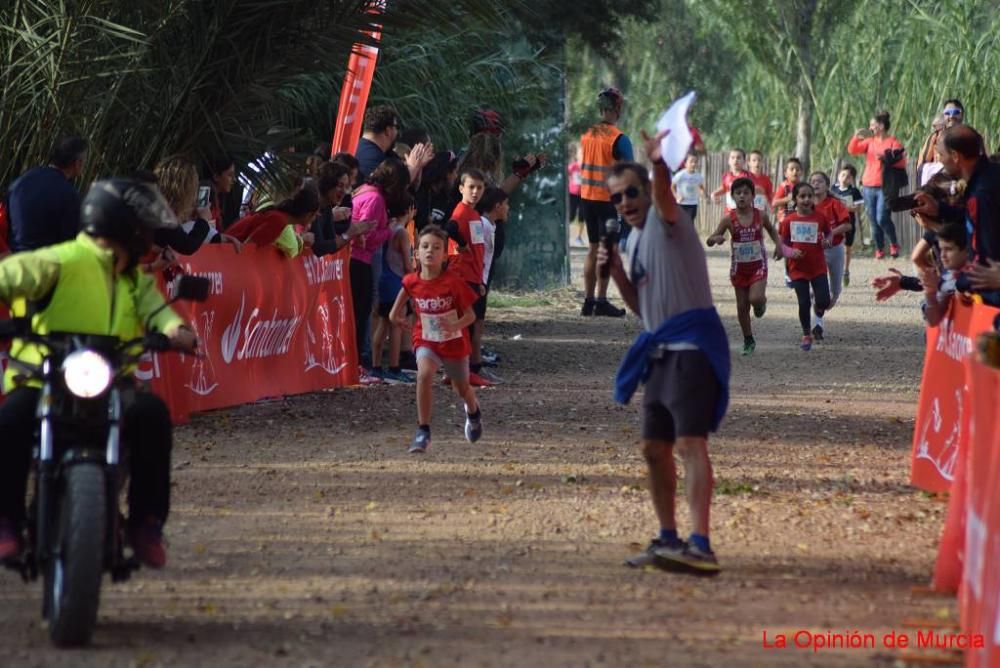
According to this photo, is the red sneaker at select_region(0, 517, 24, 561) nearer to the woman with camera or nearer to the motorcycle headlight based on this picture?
the motorcycle headlight

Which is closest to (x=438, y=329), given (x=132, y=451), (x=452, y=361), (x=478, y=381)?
(x=452, y=361)

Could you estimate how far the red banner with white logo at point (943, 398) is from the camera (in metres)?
9.23

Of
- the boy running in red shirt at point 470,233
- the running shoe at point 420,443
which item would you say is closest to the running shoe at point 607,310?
the boy running in red shirt at point 470,233

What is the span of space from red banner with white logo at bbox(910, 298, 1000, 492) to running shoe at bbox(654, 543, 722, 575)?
2050mm

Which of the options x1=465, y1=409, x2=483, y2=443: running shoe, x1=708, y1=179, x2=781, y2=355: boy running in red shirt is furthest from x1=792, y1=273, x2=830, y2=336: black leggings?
x1=465, y1=409, x2=483, y2=443: running shoe

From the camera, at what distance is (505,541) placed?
8336 millimetres

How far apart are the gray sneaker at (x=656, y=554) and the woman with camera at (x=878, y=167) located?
870 inches

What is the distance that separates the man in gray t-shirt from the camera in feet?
24.8

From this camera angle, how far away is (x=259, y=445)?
11367 millimetres

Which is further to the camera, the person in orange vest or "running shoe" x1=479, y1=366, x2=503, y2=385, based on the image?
the person in orange vest

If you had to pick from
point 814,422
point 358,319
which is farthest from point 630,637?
point 358,319

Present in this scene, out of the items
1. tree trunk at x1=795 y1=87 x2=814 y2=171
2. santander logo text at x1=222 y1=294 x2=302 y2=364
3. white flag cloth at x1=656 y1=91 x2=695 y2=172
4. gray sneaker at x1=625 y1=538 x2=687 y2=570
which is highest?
tree trunk at x1=795 y1=87 x2=814 y2=171

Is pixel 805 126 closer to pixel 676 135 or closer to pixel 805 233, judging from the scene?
A: pixel 805 233

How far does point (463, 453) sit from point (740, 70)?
1910 inches
